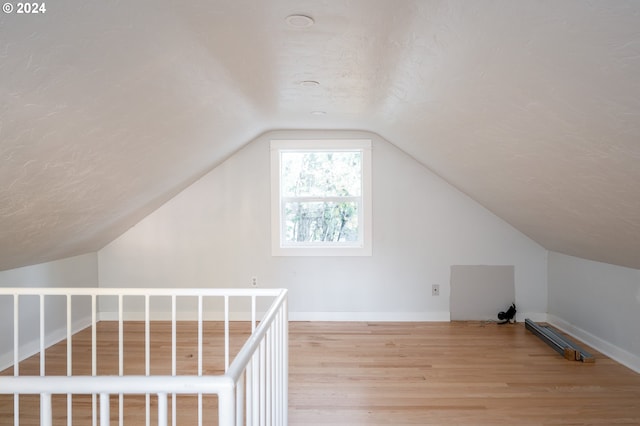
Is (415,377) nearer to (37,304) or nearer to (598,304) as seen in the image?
(598,304)

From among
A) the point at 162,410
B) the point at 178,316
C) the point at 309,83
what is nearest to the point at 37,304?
the point at 178,316

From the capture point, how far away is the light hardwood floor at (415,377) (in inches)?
98.4

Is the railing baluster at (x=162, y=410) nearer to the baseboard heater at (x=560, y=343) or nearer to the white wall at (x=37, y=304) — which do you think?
the white wall at (x=37, y=304)

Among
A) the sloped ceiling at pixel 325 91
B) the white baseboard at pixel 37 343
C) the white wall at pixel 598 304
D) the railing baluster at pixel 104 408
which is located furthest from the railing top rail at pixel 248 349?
the white wall at pixel 598 304

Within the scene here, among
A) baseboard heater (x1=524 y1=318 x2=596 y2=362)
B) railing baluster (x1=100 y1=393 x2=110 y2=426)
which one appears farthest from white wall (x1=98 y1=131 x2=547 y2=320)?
railing baluster (x1=100 y1=393 x2=110 y2=426)

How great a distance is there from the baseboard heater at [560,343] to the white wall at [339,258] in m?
0.47

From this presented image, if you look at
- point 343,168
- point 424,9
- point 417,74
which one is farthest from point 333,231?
point 424,9

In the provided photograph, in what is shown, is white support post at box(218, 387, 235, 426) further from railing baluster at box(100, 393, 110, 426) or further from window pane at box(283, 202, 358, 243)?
window pane at box(283, 202, 358, 243)

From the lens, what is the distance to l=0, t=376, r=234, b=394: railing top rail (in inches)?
38.1

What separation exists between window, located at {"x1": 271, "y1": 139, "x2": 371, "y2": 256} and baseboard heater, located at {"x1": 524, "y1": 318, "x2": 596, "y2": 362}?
6.22ft

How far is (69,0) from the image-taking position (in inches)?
44.6

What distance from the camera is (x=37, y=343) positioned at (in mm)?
3580

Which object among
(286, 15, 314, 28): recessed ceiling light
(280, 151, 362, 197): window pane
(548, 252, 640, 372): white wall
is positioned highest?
(286, 15, 314, 28): recessed ceiling light

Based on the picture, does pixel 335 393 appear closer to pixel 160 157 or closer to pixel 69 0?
pixel 160 157
